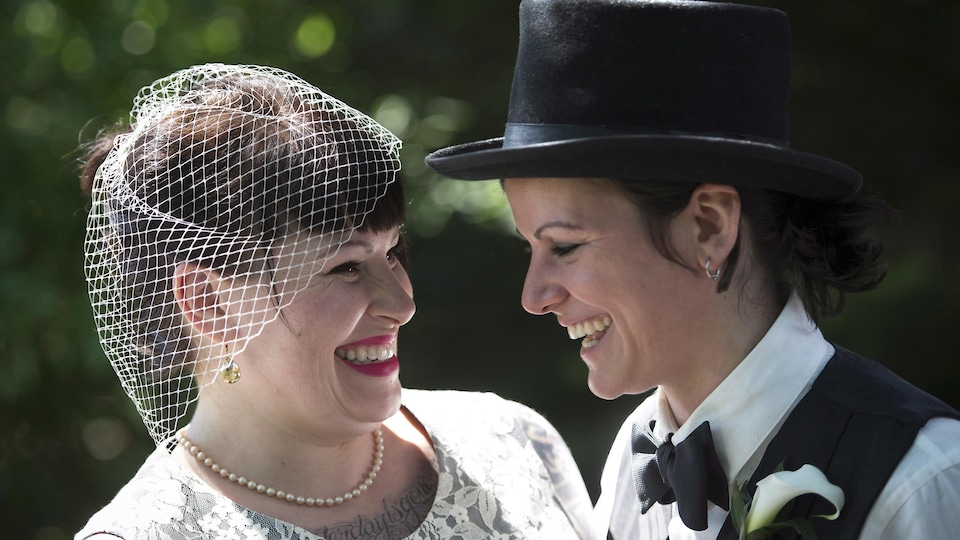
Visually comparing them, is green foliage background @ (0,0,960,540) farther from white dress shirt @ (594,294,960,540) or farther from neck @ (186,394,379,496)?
white dress shirt @ (594,294,960,540)

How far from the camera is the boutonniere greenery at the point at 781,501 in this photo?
1980mm

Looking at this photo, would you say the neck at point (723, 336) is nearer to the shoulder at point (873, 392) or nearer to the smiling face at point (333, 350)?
the shoulder at point (873, 392)

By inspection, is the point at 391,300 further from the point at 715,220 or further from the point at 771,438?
the point at 771,438

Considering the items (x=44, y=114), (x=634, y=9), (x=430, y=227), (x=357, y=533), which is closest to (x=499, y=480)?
(x=357, y=533)

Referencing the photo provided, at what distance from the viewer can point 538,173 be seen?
220 centimetres

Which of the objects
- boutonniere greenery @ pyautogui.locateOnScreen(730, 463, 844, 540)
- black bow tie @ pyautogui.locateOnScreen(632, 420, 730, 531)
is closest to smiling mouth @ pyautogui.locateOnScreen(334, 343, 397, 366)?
black bow tie @ pyautogui.locateOnScreen(632, 420, 730, 531)

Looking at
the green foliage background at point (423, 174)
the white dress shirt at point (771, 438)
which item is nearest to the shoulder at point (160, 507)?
the white dress shirt at point (771, 438)

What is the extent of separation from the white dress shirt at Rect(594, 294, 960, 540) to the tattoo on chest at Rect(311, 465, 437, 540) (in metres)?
0.51

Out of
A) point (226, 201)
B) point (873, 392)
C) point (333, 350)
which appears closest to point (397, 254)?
point (333, 350)

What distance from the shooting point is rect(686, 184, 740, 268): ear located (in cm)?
221

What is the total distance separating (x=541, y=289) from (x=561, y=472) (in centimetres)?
108

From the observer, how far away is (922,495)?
200 cm

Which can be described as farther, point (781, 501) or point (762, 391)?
point (762, 391)

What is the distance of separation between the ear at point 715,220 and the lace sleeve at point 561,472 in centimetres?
118
